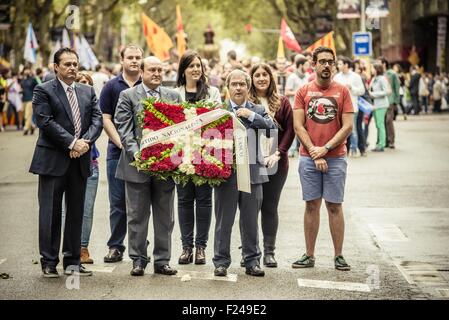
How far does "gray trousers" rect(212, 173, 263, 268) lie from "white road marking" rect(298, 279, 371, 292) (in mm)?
604

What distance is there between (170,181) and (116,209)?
3.24ft

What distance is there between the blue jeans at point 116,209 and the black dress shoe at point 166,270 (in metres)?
0.90

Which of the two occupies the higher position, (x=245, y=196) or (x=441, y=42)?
(x=441, y=42)

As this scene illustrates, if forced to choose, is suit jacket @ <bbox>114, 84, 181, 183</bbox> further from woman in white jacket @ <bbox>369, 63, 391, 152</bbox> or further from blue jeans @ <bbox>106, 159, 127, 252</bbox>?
woman in white jacket @ <bbox>369, 63, 391, 152</bbox>

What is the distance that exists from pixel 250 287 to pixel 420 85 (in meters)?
36.7

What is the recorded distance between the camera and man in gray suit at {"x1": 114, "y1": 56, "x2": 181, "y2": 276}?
9742mm

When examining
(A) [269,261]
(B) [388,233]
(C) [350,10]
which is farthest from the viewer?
(C) [350,10]

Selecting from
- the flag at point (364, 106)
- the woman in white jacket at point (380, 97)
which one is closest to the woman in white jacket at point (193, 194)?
the flag at point (364, 106)

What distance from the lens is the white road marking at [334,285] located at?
9.12m

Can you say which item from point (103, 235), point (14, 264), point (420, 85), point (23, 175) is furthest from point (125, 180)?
point (420, 85)

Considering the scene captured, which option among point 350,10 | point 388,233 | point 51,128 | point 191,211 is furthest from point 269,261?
point 350,10

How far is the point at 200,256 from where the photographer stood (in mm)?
10422

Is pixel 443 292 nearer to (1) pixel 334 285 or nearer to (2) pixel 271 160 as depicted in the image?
(1) pixel 334 285

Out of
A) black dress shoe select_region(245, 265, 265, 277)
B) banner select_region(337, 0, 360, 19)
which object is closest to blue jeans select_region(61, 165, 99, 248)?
black dress shoe select_region(245, 265, 265, 277)
